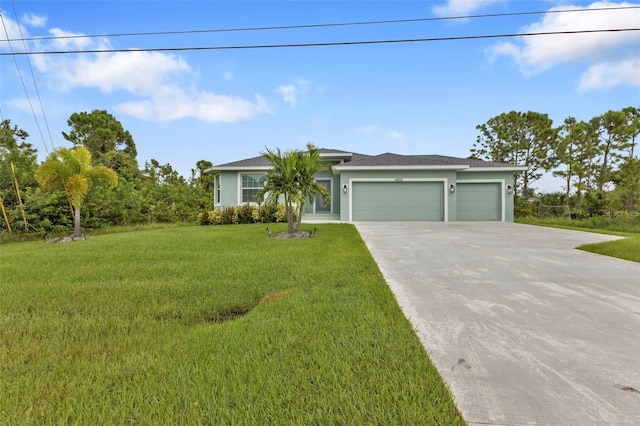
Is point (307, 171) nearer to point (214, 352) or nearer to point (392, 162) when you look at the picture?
point (214, 352)

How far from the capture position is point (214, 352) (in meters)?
2.07

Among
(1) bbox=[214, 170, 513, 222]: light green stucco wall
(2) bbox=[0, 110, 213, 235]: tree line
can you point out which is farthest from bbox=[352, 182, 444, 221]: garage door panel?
(2) bbox=[0, 110, 213, 235]: tree line

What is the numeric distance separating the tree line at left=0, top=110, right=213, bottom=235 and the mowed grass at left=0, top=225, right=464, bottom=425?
8.06 meters

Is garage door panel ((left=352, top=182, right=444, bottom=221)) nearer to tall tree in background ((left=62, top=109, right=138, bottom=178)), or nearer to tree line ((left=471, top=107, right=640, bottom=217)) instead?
tree line ((left=471, top=107, right=640, bottom=217))

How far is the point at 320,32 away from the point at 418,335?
791cm

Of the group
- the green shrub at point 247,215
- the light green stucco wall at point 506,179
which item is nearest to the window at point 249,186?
the green shrub at point 247,215

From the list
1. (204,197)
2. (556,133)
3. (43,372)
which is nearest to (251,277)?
(43,372)

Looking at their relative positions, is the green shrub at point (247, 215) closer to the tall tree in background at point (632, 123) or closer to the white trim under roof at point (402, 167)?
the white trim under roof at point (402, 167)

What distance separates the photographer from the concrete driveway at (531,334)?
1536mm

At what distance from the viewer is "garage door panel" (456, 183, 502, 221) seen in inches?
578

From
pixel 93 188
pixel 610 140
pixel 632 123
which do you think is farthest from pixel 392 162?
pixel 632 123

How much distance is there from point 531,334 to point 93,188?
14.8 m

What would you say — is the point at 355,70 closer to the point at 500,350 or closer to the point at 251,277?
the point at 251,277

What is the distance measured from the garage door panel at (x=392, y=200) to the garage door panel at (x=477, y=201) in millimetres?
1549
